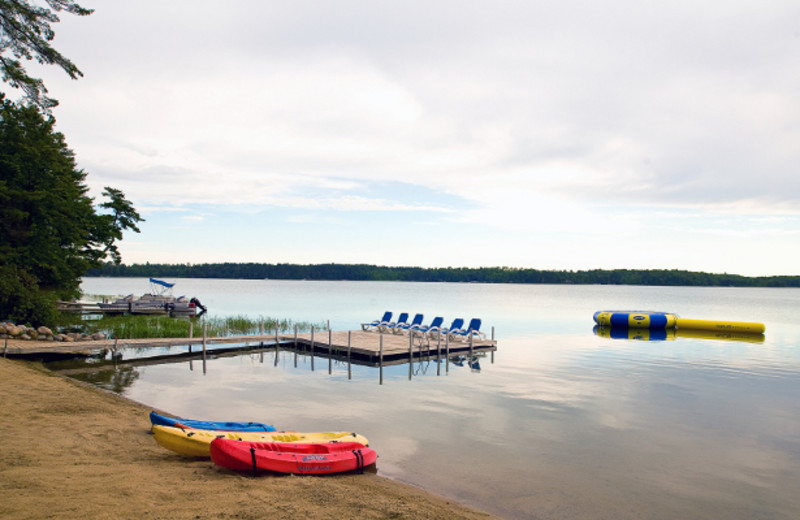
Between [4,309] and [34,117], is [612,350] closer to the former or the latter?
[4,309]

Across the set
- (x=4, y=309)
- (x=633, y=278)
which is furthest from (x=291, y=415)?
(x=633, y=278)

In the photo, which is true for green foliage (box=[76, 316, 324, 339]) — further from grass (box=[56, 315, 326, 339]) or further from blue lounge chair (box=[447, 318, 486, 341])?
blue lounge chair (box=[447, 318, 486, 341])

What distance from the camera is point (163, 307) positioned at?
135ft

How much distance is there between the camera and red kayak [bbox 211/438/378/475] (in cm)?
729

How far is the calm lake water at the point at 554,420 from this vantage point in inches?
341

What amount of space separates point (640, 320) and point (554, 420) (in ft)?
102

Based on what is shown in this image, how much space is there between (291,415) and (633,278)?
543 feet

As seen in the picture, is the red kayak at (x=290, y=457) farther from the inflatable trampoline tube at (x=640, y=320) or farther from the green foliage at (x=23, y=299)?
the inflatable trampoline tube at (x=640, y=320)

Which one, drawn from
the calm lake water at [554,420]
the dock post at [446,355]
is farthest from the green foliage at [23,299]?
the dock post at [446,355]

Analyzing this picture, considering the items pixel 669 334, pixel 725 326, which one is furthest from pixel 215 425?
pixel 725 326

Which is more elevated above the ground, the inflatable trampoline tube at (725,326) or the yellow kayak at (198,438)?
the yellow kayak at (198,438)

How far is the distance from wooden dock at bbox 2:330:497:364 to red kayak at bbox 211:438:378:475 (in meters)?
11.9

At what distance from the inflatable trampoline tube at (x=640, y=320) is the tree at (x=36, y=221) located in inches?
1419

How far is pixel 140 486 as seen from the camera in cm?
616
